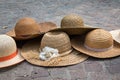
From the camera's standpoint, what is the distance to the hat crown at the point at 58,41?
8.14 ft

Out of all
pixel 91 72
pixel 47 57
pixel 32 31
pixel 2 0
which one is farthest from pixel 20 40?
pixel 2 0

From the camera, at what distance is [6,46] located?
7.90ft

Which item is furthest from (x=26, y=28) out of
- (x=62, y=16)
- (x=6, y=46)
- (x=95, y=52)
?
(x=62, y=16)

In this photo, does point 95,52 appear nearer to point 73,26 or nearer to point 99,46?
point 99,46

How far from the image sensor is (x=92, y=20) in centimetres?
362

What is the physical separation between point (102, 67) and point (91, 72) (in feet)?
0.45

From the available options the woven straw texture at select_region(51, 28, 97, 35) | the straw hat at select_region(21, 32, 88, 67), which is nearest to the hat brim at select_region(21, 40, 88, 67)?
the straw hat at select_region(21, 32, 88, 67)

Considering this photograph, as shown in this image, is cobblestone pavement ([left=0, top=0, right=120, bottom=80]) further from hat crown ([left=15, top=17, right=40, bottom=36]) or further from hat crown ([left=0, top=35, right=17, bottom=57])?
hat crown ([left=15, top=17, right=40, bottom=36])

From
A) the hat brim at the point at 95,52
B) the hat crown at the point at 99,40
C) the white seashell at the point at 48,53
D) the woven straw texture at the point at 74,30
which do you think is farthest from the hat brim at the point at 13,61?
the hat crown at the point at 99,40

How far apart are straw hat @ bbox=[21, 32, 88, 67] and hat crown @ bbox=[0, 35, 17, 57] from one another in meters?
0.16

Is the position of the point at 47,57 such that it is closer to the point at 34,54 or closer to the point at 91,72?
the point at 34,54

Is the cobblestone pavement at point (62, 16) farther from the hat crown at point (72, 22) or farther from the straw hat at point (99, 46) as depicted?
the hat crown at point (72, 22)

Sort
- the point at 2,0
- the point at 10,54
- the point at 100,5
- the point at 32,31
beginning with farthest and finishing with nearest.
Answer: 1. the point at 2,0
2. the point at 100,5
3. the point at 32,31
4. the point at 10,54

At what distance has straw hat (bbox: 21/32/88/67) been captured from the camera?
2.43 meters
